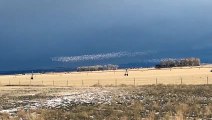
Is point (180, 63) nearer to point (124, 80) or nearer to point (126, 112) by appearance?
point (124, 80)

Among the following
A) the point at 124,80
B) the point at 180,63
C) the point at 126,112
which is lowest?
the point at 126,112

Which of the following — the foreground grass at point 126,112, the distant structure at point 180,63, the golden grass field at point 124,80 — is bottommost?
the foreground grass at point 126,112

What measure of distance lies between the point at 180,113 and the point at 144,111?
10.9ft

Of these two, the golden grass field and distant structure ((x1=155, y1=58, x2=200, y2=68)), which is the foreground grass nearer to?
the golden grass field

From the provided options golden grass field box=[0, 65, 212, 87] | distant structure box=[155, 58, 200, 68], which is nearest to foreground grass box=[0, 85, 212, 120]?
golden grass field box=[0, 65, 212, 87]

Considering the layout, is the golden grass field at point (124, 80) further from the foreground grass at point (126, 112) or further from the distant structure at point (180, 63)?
the distant structure at point (180, 63)

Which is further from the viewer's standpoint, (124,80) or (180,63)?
(180,63)

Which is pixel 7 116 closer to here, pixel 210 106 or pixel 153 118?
pixel 153 118

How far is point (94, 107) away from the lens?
35.8 meters

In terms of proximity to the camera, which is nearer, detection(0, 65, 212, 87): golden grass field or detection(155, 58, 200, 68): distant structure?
detection(0, 65, 212, 87): golden grass field

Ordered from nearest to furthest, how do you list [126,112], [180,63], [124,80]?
[126,112], [124,80], [180,63]

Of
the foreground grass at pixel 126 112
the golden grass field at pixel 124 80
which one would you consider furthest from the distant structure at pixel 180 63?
the foreground grass at pixel 126 112

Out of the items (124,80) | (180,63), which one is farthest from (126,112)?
(180,63)

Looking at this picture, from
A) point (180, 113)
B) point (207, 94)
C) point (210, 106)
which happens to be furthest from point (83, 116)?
point (207, 94)
